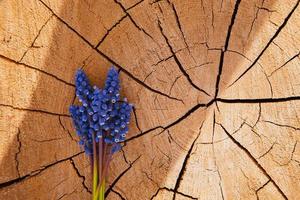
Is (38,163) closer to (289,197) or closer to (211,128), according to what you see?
(211,128)

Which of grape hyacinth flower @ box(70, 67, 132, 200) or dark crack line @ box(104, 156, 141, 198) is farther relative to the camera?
dark crack line @ box(104, 156, 141, 198)

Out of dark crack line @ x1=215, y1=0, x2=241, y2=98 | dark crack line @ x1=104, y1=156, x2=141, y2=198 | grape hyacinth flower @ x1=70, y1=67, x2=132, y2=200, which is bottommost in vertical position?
dark crack line @ x1=104, y1=156, x2=141, y2=198

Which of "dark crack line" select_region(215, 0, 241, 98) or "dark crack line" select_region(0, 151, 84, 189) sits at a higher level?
"dark crack line" select_region(215, 0, 241, 98)

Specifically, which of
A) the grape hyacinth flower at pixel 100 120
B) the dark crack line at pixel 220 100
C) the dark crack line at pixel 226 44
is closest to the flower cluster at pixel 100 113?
the grape hyacinth flower at pixel 100 120

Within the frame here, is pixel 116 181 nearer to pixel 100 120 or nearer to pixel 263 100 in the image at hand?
pixel 100 120

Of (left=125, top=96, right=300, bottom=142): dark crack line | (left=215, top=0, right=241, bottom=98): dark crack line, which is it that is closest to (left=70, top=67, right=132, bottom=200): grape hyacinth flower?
(left=125, top=96, right=300, bottom=142): dark crack line

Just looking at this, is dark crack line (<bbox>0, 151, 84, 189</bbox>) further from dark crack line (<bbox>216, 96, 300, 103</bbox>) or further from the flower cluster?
dark crack line (<bbox>216, 96, 300, 103</bbox>)

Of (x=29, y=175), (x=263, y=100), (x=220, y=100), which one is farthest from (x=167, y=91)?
(x=29, y=175)

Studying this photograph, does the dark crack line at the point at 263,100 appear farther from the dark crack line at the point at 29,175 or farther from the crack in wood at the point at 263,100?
the dark crack line at the point at 29,175

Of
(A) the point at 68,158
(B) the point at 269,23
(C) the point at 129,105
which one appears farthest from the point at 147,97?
(B) the point at 269,23
